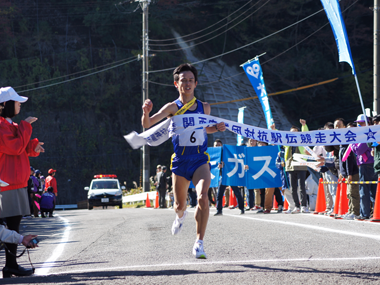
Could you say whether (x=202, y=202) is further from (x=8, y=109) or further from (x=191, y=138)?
(x=8, y=109)

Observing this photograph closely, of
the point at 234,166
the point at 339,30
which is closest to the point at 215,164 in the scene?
the point at 234,166

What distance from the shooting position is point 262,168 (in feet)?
51.7

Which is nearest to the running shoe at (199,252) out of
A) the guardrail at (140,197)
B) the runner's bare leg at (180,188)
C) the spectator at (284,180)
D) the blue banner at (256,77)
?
the runner's bare leg at (180,188)

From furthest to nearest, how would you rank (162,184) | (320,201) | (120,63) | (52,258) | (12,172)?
(120,63)
(162,184)
(320,201)
(52,258)
(12,172)

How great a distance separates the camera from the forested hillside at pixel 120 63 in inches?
1578

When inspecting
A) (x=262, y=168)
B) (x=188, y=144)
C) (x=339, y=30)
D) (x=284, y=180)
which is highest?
(x=339, y=30)

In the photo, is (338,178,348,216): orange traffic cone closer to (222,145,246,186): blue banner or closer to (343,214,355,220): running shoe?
(343,214,355,220): running shoe

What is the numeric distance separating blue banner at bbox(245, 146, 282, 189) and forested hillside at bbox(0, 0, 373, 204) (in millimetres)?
24600

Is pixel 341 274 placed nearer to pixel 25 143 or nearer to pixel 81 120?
pixel 25 143

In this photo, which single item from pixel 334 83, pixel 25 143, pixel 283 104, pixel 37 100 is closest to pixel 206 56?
pixel 283 104

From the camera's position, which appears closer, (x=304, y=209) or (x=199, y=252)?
(x=199, y=252)

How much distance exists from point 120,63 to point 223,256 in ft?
125

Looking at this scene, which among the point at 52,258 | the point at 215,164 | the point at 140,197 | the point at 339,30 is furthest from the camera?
the point at 140,197

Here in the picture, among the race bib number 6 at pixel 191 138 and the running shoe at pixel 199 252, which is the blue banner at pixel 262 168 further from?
the running shoe at pixel 199 252
